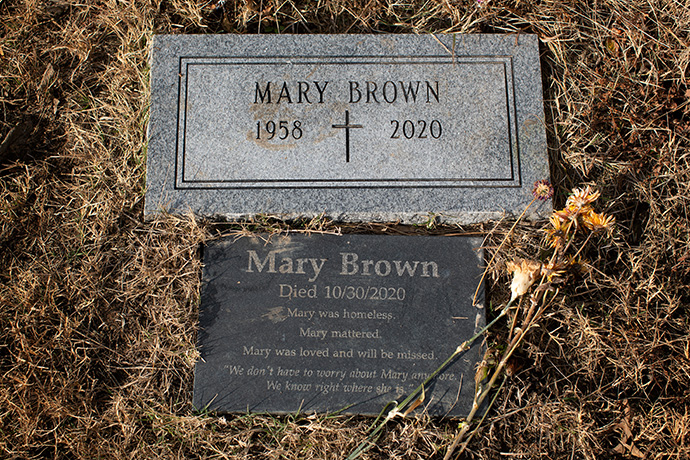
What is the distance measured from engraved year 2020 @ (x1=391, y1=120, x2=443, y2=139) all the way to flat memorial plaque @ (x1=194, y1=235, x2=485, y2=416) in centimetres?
46

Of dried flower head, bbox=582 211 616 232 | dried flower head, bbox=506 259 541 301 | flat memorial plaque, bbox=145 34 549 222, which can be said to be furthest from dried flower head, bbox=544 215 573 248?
flat memorial plaque, bbox=145 34 549 222

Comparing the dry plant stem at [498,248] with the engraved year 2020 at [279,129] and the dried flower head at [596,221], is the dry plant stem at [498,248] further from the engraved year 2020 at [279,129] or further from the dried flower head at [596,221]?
the engraved year 2020 at [279,129]

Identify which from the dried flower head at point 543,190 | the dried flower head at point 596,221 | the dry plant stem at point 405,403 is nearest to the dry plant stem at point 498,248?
the dried flower head at point 543,190

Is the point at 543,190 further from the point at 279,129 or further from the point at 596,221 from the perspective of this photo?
the point at 279,129

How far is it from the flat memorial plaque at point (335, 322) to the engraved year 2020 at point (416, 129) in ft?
1.52

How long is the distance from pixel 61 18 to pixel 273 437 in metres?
2.34

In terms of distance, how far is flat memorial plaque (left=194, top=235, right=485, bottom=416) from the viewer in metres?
1.96

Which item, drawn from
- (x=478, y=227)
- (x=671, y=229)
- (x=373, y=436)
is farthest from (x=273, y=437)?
(x=671, y=229)

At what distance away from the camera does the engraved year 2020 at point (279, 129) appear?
214 cm

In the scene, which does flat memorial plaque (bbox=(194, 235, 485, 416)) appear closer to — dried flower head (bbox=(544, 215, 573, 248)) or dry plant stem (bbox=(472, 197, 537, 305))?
dry plant stem (bbox=(472, 197, 537, 305))

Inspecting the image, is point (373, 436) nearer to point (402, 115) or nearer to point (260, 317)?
point (260, 317)

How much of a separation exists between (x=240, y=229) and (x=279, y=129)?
48 cm

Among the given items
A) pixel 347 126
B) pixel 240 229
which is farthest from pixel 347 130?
pixel 240 229

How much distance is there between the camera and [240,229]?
2.13m
